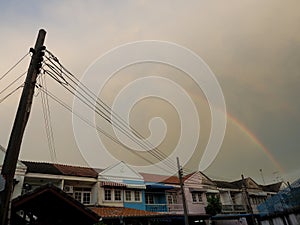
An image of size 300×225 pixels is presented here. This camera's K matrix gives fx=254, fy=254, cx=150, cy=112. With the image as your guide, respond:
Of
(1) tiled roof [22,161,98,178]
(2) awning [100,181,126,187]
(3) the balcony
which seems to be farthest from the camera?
(3) the balcony

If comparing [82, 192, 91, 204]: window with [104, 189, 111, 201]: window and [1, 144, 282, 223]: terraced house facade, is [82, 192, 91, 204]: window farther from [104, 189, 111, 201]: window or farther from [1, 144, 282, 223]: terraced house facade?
[104, 189, 111, 201]: window

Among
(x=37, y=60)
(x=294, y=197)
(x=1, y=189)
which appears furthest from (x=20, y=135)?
(x=294, y=197)

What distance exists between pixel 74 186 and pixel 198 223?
15666 mm

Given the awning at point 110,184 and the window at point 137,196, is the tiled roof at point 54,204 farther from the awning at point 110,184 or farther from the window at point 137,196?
the window at point 137,196

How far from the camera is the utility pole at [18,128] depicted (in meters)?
6.05

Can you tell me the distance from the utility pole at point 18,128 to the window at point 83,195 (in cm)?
1802

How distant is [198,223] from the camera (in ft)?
99.2

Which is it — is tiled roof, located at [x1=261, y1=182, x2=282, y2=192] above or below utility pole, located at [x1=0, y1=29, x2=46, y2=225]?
above

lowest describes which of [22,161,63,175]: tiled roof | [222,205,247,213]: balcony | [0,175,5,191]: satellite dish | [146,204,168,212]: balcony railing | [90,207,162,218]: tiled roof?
[0,175,5,191]: satellite dish

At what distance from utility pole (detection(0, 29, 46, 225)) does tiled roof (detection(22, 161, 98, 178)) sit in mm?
15695

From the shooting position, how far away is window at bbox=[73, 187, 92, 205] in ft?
77.3

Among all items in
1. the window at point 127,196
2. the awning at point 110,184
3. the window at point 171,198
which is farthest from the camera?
the window at point 171,198

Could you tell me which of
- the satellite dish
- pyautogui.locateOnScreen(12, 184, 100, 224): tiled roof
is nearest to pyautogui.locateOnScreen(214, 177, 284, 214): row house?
pyautogui.locateOnScreen(12, 184, 100, 224): tiled roof

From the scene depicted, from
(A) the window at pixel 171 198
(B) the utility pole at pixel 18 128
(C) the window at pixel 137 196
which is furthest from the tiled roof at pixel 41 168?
(B) the utility pole at pixel 18 128
